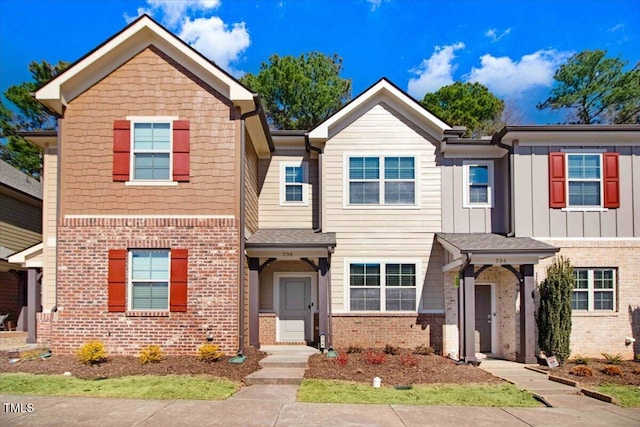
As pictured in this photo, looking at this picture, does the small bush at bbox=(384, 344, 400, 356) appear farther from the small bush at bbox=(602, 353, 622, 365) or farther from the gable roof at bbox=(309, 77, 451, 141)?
the gable roof at bbox=(309, 77, 451, 141)

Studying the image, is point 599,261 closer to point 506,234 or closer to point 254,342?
point 506,234

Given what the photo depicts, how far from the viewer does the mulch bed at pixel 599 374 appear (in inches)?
422

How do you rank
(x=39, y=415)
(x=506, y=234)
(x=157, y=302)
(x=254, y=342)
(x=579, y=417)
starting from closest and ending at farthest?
(x=39, y=415) → (x=579, y=417) → (x=157, y=302) → (x=254, y=342) → (x=506, y=234)

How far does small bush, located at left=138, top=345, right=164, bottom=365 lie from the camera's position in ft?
35.8

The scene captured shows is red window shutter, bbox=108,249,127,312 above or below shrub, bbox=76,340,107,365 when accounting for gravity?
above

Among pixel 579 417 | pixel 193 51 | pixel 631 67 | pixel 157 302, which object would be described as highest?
pixel 631 67

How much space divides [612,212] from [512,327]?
405 cm

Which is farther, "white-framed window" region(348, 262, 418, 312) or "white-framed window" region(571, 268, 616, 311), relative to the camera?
"white-framed window" region(348, 262, 418, 312)

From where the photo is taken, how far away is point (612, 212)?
13.7 metres

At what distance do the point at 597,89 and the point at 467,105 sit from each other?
7337 millimetres

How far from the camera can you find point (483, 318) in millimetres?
14164

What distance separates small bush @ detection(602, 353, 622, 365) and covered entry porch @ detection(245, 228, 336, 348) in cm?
689

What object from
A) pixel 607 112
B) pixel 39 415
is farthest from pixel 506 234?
pixel 607 112

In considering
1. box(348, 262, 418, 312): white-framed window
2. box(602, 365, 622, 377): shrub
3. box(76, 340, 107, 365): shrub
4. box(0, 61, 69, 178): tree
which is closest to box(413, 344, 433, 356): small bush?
box(348, 262, 418, 312): white-framed window
